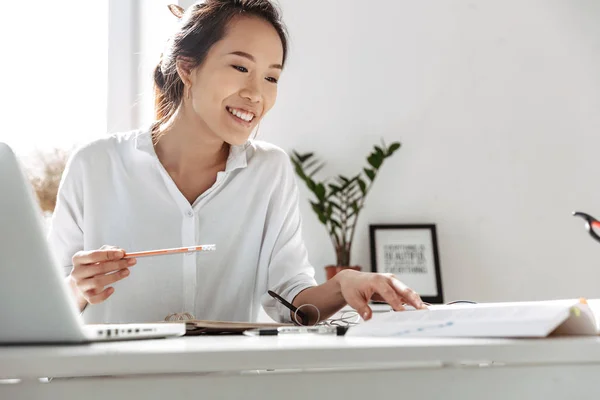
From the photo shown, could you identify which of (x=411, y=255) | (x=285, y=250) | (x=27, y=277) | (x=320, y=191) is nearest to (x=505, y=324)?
(x=27, y=277)

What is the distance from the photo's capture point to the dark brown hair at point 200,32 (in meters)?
1.58

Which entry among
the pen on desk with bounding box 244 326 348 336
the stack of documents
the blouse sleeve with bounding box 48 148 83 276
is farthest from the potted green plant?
the stack of documents

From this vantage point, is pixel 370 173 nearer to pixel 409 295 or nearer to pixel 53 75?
pixel 53 75

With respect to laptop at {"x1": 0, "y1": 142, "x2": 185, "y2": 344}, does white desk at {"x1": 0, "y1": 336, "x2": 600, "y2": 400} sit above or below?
below

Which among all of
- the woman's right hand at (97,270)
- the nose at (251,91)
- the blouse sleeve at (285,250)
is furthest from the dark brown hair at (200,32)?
the woman's right hand at (97,270)

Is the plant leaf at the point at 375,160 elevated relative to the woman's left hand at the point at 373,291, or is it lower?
elevated

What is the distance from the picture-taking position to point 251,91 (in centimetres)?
155

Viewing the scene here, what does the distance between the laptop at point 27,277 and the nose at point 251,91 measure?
40.5 inches

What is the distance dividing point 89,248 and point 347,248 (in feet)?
4.51

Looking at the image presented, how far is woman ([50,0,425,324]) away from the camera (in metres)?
1.54

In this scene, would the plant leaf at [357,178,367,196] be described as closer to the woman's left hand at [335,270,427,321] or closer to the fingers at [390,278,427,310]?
the woman's left hand at [335,270,427,321]

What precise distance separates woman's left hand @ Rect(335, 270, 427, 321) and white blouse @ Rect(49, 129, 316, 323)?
1.08 feet

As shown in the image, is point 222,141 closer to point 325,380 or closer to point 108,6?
point 325,380

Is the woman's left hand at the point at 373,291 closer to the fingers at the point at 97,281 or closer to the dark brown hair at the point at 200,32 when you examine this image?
the fingers at the point at 97,281
